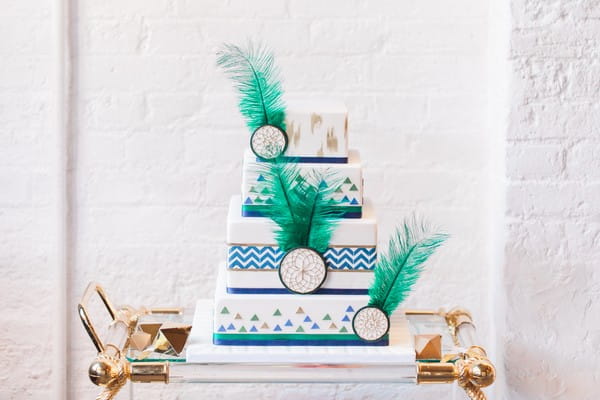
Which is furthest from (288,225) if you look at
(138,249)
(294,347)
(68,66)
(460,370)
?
(68,66)

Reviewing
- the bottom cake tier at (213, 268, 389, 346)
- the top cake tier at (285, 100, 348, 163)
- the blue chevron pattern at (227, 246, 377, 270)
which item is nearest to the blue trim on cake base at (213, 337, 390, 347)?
the bottom cake tier at (213, 268, 389, 346)

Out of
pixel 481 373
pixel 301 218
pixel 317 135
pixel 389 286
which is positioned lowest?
pixel 481 373

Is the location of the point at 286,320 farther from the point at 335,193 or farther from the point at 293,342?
the point at 335,193

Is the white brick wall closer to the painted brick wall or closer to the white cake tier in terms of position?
the painted brick wall

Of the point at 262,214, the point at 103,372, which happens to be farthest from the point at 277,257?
the point at 103,372

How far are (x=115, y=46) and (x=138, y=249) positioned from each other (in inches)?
16.9

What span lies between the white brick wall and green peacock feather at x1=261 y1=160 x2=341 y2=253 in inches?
17.6

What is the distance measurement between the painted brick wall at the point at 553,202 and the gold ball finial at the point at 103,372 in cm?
79

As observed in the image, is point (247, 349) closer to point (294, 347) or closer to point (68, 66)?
point (294, 347)

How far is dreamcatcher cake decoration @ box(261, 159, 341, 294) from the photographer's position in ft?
4.58

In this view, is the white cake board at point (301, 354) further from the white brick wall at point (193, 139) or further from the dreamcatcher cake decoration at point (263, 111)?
the white brick wall at point (193, 139)

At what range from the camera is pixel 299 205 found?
1400mm

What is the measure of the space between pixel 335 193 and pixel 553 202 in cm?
52

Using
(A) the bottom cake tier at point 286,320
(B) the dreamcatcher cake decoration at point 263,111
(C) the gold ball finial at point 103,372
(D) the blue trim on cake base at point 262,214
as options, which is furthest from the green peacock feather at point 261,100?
(C) the gold ball finial at point 103,372
